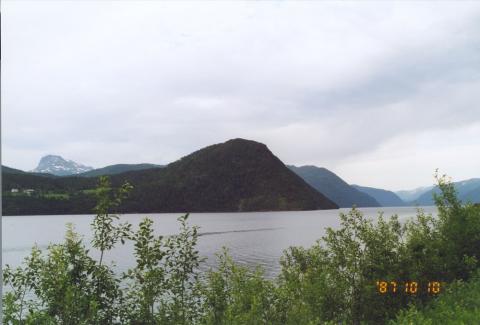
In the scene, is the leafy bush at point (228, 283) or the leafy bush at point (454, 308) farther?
the leafy bush at point (228, 283)

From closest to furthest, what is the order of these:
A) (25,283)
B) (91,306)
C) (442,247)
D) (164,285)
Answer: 1. (91,306)
2. (25,283)
3. (164,285)
4. (442,247)

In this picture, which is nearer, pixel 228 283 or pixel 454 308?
pixel 454 308

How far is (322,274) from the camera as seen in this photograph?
19.9m

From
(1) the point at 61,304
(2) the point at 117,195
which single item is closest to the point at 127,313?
(1) the point at 61,304

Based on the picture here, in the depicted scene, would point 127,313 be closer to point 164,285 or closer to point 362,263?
point 164,285

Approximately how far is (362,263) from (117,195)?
1162cm

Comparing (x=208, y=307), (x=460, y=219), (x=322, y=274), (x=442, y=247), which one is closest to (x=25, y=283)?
(x=208, y=307)

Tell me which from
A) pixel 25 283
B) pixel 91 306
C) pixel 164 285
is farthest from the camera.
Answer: pixel 164 285

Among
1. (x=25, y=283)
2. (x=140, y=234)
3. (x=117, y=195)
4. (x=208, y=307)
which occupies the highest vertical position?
(x=117, y=195)

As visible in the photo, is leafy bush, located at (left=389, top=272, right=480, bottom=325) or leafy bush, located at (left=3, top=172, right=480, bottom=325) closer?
leafy bush, located at (left=389, top=272, right=480, bottom=325)

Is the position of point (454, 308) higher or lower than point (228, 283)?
lower

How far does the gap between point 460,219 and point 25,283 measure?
2264 centimetres

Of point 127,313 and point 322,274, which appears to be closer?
point 127,313

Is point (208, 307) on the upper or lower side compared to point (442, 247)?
lower
